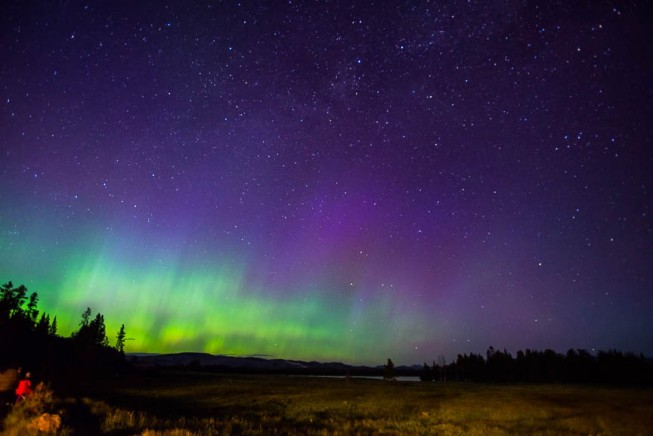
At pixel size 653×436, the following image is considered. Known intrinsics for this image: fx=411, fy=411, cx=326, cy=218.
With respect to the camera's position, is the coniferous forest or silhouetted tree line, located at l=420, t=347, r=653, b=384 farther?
silhouetted tree line, located at l=420, t=347, r=653, b=384

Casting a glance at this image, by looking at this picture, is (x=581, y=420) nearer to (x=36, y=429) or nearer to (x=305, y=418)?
(x=305, y=418)

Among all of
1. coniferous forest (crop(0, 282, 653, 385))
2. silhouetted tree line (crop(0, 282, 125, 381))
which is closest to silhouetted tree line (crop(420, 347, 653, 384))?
coniferous forest (crop(0, 282, 653, 385))

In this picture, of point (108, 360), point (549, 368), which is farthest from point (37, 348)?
point (549, 368)

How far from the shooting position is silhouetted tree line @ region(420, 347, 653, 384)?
112 m

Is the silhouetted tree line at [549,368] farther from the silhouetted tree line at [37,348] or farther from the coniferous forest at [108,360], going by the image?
the silhouetted tree line at [37,348]

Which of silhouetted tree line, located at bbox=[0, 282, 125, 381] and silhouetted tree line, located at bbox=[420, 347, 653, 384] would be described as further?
silhouetted tree line, located at bbox=[420, 347, 653, 384]

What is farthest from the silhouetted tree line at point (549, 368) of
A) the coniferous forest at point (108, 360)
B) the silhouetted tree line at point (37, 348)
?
the silhouetted tree line at point (37, 348)

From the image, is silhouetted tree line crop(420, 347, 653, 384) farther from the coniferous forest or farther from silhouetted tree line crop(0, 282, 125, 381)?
silhouetted tree line crop(0, 282, 125, 381)

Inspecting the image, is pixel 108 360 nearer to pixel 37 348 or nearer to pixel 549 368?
pixel 37 348

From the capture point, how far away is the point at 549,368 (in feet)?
416

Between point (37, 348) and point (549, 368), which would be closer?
point (37, 348)

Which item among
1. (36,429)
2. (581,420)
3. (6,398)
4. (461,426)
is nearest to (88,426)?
(36,429)

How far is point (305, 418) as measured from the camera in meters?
21.8

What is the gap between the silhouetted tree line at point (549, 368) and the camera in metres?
112
